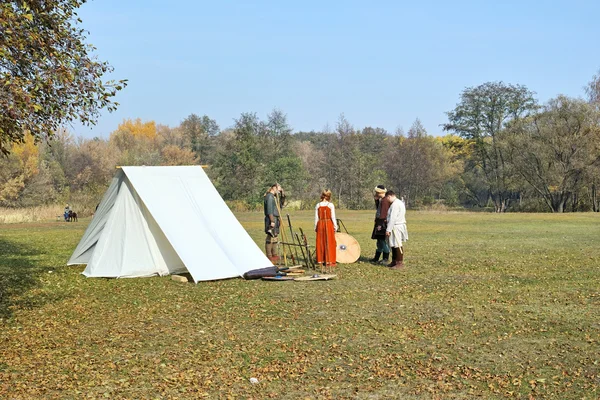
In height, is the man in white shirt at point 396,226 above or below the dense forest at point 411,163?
below

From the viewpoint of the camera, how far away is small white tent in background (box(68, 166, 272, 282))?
40.7 feet

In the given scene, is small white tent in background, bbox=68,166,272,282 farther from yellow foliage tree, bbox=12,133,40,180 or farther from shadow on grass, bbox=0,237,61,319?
yellow foliage tree, bbox=12,133,40,180

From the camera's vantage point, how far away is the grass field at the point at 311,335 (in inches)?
226

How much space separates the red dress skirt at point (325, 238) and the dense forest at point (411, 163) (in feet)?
100

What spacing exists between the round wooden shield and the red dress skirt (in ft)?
4.20

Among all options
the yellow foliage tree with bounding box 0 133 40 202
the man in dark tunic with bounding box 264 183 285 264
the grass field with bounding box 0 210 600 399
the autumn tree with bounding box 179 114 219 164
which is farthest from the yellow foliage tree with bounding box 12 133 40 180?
the man in dark tunic with bounding box 264 183 285 264

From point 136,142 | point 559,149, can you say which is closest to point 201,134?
point 136,142

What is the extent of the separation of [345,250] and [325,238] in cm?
154

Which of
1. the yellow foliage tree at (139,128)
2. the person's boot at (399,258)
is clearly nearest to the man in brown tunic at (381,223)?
the person's boot at (399,258)

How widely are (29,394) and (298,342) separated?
9.70ft

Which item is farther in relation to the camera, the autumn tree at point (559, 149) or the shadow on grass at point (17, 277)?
the autumn tree at point (559, 149)

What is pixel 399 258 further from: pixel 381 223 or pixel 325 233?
pixel 325 233

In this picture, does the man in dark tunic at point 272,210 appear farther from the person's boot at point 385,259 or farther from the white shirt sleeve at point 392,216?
the person's boot at point 385,259

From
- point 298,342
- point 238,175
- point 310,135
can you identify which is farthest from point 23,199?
point 310,135
